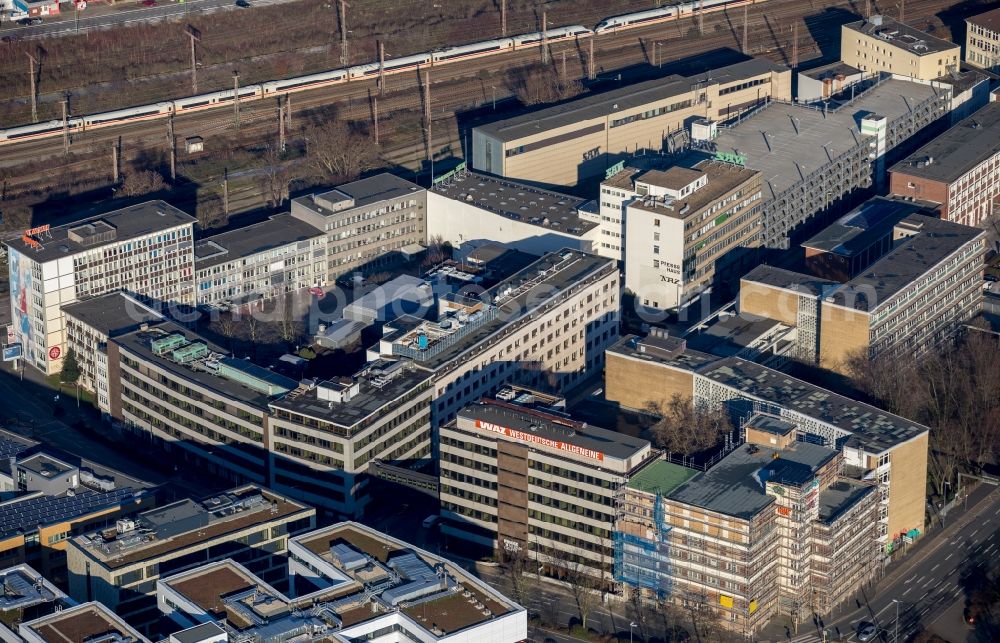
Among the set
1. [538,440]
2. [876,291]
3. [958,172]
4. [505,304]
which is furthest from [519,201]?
[538,440]

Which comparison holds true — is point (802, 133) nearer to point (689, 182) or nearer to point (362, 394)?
point (689, 182)

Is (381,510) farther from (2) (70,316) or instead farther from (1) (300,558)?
(2) (70,316)

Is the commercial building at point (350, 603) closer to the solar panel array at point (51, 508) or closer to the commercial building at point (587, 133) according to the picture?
the solar panel array at point (51, 508)

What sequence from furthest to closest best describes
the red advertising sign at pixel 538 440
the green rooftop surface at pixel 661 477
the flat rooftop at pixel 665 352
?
the flat rooftop at pixel 665 352, the red advertising sign at pixel 538 440, the green rooftop surface at pixel 661 477

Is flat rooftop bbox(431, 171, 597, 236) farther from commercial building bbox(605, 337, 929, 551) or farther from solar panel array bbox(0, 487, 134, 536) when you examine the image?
solar panel array bbox(0, 487, 134, 536)

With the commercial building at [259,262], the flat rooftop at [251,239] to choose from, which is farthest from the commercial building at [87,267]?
the flat rooftop at [251,239]
